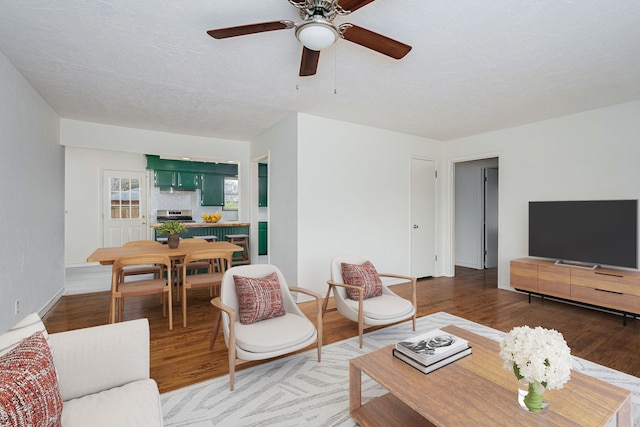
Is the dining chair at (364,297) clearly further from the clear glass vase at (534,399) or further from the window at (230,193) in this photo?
the window at (230,193)

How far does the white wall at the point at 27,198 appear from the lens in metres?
2.59

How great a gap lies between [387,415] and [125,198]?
747cm

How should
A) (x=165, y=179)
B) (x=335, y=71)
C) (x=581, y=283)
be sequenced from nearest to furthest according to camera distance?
(x=335, y=71)
(x=581, y=283)
(x=165, y=179)

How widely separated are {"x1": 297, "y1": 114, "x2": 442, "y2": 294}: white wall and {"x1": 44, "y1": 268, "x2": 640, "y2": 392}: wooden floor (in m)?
0.63

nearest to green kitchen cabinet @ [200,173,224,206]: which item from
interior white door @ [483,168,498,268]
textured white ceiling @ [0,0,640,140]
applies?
textured white ceiling @ [0,0,640,140]

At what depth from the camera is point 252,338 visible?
6.83 ft

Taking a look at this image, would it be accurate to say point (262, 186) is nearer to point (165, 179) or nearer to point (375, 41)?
point (165, 179)

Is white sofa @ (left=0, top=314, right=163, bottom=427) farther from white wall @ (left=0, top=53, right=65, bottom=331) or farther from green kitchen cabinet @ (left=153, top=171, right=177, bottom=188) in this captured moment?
green kitchen cabinet @ (left=153, top=171, right=177, bottom=188)

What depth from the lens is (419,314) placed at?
3.54 meters

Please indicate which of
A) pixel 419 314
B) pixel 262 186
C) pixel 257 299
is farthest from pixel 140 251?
pixel 419 314

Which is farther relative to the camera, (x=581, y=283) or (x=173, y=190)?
(x=173, y=190)

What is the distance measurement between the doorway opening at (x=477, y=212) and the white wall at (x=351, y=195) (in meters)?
1.78

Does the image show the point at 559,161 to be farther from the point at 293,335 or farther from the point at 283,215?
the point at 293,335

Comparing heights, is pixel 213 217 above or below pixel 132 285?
above
